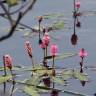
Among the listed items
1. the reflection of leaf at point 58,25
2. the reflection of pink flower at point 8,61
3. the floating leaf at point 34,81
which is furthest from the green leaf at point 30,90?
the reflection of leaf at point 58,25

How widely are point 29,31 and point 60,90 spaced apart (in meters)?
1.70

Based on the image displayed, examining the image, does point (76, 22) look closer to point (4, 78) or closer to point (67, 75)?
point (67, 75)

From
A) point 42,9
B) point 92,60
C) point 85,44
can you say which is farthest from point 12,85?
point 42,9

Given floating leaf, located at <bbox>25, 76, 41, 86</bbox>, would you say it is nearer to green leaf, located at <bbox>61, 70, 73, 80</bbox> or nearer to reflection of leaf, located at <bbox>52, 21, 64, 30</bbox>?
green leaf, located at <bbox>61, 70, 73, 80</bbox>

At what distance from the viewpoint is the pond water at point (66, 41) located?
11.0 feet

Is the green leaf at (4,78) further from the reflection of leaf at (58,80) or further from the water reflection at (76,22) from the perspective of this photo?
the water reflection at (76,22)

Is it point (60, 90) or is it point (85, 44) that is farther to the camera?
point (85, 44)

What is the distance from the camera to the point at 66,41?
4352 millimetres

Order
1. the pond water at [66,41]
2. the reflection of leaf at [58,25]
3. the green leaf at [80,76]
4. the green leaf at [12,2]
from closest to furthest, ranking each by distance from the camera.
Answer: the green leaf at [12,2] < the green leaf at [80,76] < the pond water at [66,41] < the reflection of leaf at [58,25]

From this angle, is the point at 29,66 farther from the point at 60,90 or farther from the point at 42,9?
the point at 42,9

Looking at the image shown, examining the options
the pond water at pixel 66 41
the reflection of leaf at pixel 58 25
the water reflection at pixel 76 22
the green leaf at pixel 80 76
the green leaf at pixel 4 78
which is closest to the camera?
the green leaf at pixel 4 78

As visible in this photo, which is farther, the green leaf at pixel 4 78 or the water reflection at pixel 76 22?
the water reflection at pixel 76 22

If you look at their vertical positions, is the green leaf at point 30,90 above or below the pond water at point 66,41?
below

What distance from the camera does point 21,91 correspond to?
3.03 meters
